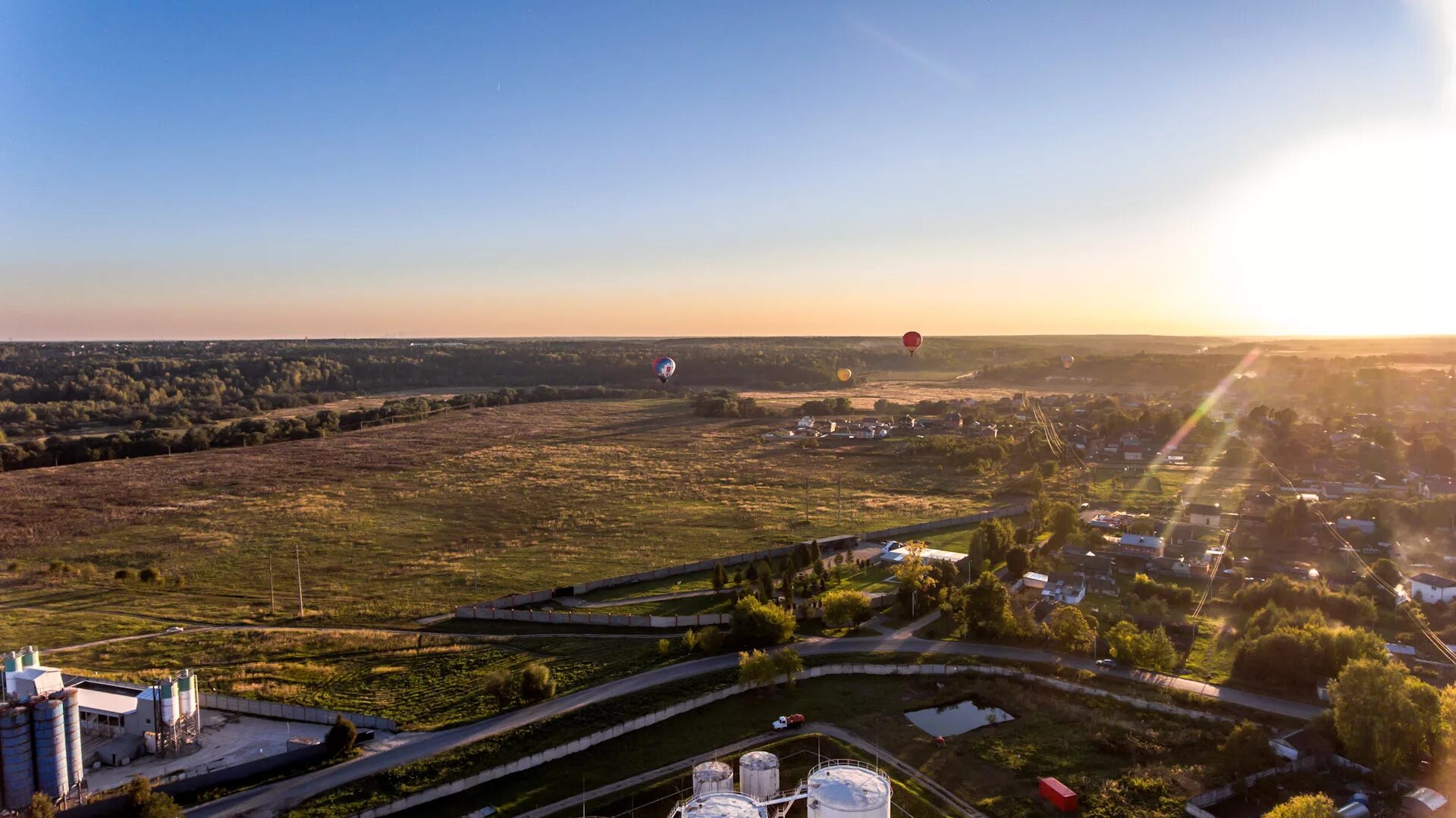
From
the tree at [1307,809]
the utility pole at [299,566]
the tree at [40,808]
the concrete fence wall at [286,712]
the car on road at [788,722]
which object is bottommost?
the car on road at [788,722]

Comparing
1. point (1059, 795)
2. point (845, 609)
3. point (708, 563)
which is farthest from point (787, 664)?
point (708, 563)

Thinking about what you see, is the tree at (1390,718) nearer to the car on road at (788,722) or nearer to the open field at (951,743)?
the open field at (951,743)

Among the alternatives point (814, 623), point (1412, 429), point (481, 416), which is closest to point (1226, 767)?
point (814, 623)

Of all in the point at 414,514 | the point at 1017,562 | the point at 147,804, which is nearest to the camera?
the point at 147,804

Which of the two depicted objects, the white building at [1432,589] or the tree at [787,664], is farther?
the white building at [1432,589]

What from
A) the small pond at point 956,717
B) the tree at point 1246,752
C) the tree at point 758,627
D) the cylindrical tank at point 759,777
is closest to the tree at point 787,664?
the tree at point 758,627

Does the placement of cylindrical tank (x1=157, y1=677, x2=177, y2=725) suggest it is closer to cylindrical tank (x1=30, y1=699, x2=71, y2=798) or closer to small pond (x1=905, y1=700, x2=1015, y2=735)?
cylindrical tank (x1=30, y1=699, x2=71, y2=798)

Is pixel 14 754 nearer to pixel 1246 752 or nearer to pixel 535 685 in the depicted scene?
pixel 535 685

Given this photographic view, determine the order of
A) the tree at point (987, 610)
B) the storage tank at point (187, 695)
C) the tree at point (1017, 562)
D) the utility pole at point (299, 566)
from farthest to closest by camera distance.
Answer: the tree at point (1017, 562) < the utility pole at point (299, 566) < the tree at point (987, 610) < the storage tank at point (187, 695)
